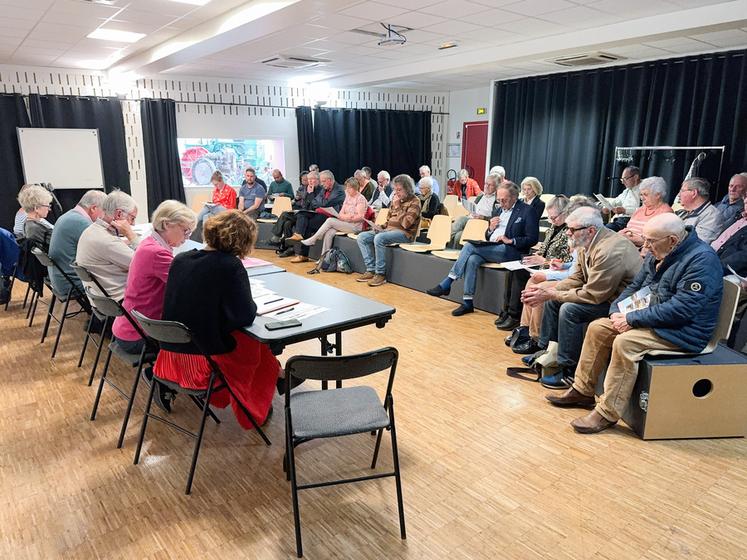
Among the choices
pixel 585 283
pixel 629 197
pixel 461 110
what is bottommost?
pixel 585 283

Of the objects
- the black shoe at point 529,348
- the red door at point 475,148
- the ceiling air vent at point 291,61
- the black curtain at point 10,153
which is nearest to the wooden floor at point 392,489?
the black shoe at point 529,348

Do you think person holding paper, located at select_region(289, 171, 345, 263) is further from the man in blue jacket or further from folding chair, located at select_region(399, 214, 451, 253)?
the man in blue jacket

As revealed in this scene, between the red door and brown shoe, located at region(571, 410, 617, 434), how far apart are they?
28.6ft

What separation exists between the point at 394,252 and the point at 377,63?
152 inches

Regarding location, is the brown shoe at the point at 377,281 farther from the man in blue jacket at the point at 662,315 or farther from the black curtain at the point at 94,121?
the black curtain at the point at 94,121

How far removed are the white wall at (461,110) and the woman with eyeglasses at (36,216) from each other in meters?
8.37

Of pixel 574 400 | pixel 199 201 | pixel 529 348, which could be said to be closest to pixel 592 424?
pixel 574 400

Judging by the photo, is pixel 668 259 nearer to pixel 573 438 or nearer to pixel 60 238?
pixel 573 438

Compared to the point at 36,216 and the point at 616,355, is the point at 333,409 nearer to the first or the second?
→ the point at 616,355

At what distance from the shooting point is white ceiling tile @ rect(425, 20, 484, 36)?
582 centimetres

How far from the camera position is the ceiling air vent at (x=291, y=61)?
773 cm

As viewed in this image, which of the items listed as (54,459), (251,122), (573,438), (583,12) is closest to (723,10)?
(583,12)

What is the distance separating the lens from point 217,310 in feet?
7.41

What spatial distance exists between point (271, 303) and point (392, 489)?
1071mm
